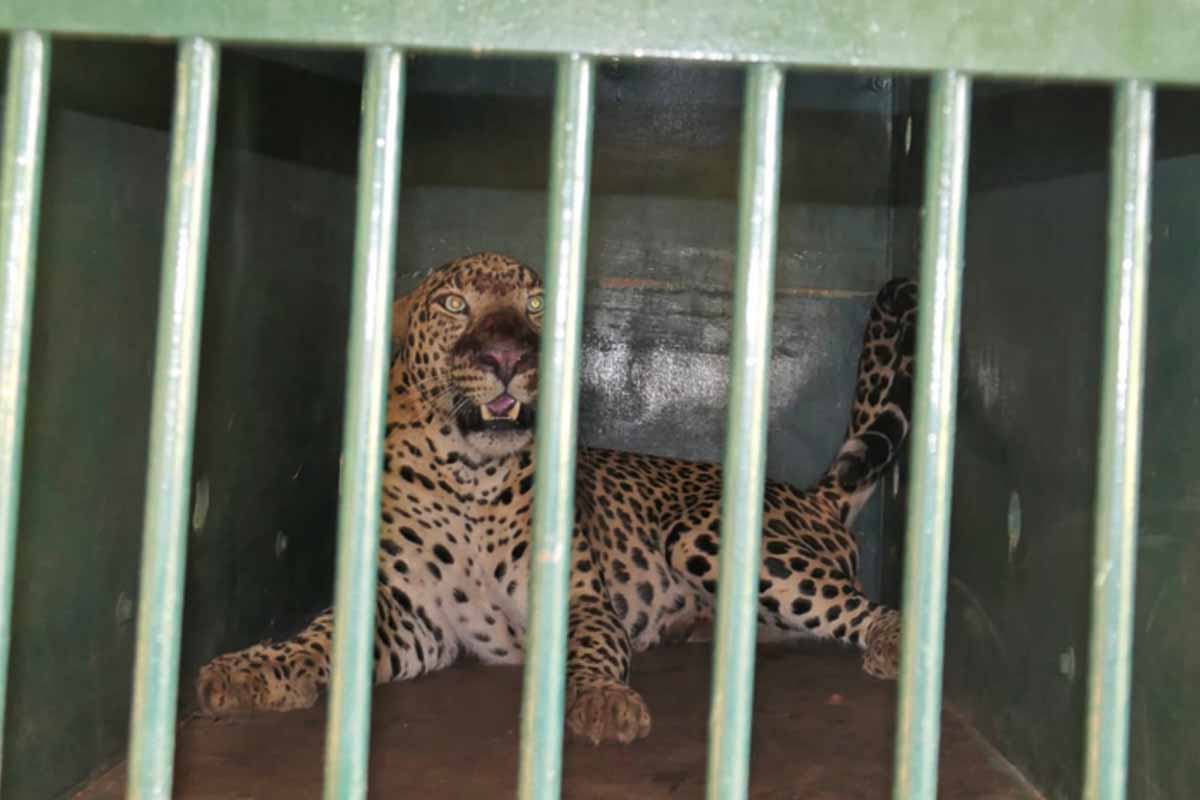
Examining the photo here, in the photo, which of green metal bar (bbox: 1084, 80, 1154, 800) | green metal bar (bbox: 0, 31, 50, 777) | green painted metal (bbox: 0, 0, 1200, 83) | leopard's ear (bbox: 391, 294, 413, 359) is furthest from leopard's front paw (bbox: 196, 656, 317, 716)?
green metal bar (bbox: 1084, 80, 1154, 800)

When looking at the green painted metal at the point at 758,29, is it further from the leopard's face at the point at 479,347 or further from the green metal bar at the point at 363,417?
the leopard's face at the point at 479,347

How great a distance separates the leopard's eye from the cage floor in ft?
4.02

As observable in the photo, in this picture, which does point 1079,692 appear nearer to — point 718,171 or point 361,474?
point 361,474

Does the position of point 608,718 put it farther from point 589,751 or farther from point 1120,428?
point 1120,428

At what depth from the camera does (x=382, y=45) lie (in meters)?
1.50

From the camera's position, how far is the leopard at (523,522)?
4492 millimetres

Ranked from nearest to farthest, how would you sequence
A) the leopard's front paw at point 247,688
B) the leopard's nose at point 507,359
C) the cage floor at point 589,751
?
the cage floor at point 589,751 < the leopard's front paw at point 247,688 < the leopard's nose at point 507,359

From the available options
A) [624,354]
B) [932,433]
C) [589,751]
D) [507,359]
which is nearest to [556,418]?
[932,433]

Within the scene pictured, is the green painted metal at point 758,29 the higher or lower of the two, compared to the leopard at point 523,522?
higher

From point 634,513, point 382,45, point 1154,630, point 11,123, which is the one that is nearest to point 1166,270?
point 1154,630

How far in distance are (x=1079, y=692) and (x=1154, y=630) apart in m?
0.45

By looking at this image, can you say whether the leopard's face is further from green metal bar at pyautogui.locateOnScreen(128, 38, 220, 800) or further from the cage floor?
green metal bar at pyautogui.locateOnScreen(128, 38, 220, 800)

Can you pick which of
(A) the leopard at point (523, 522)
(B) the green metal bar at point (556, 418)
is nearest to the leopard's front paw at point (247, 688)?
(A) the leopard at point (523, 522)

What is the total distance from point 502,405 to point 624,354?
1.11 m
